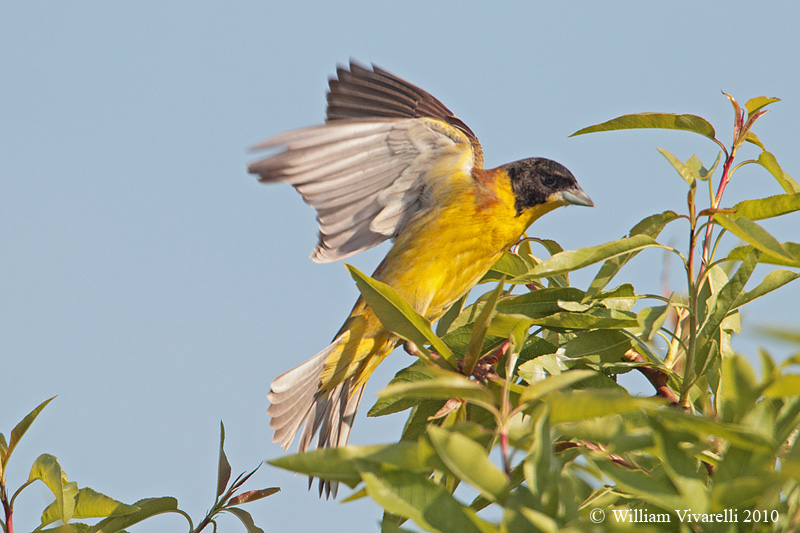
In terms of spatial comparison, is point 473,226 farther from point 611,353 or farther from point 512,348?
point 512,348

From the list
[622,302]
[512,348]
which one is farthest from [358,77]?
[512,348]

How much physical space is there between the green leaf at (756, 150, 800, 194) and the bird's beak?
2.11 m

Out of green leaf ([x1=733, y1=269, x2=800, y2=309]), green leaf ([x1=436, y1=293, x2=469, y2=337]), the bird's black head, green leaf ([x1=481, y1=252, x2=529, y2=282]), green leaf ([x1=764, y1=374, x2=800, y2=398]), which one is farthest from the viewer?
the bird's black head

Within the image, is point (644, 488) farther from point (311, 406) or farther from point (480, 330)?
point (311, 406)

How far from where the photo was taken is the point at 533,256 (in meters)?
3.37

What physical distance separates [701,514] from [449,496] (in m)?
0.45

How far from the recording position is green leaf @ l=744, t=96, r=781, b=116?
2.56 meters

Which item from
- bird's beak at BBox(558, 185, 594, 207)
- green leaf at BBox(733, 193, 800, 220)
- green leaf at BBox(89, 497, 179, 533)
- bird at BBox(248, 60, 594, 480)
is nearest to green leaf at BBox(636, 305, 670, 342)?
green leaf at BBox(733, 193, 800, 220)

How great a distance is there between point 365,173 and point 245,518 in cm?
216

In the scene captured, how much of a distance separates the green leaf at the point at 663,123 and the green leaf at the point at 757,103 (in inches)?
5.5

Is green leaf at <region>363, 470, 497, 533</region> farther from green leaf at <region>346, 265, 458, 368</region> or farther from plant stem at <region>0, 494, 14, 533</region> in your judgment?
plant stem at <region>0, 494, 14, 533</region>

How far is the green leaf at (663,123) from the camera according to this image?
101 inches

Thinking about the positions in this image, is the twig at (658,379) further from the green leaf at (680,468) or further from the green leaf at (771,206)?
the green leaf at (680,468)

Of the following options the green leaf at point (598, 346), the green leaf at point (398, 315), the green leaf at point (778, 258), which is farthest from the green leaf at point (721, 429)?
the green leaf at point (598, 346)
